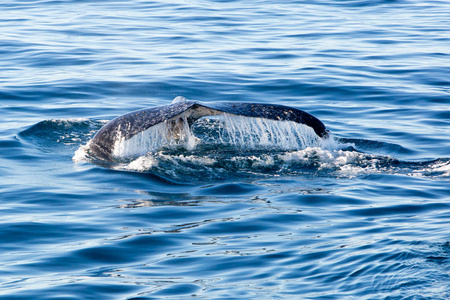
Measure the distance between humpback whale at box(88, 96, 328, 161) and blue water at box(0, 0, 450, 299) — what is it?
19.5 inches

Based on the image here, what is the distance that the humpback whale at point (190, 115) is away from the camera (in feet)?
28.6

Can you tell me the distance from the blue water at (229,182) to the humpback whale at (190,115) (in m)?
0.50

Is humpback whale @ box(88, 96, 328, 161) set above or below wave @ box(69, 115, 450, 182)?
above

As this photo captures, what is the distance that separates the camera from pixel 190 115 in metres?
9.03

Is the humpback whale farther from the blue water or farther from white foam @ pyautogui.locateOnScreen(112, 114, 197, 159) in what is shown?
the blue water

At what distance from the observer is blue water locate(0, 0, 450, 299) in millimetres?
5820

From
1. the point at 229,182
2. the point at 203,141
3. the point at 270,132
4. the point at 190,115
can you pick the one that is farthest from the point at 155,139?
the point at 270,132

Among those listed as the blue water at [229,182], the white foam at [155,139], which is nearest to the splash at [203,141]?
the white foam at [155,139]

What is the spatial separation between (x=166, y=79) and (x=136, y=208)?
817cm

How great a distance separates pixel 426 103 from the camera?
1388 centimetres

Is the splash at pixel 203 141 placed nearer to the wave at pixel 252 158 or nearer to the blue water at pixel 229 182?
the wave at pixel 252 158

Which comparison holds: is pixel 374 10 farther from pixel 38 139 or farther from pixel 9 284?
pixel 9 284

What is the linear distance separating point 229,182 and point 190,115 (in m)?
1.01

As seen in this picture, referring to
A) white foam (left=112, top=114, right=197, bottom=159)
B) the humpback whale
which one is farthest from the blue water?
the humpback whale
